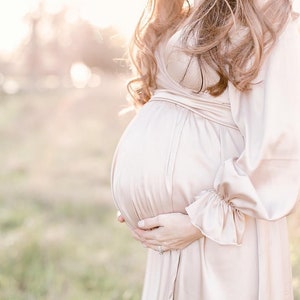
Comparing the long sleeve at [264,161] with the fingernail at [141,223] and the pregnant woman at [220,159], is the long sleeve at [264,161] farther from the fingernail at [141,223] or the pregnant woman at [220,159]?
the fingernail at [141,223]

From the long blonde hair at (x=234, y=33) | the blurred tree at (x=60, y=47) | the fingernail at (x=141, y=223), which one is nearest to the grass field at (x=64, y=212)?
the fingernail at (x=141, y=223)

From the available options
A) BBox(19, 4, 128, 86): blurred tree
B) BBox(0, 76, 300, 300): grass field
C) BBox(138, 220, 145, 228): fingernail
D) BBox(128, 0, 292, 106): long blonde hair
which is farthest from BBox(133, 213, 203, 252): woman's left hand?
BBox(19, 4, 128, 86): blurred tree

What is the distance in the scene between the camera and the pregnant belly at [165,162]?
2258 mm

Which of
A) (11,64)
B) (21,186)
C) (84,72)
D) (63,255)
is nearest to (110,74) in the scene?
(84,72)

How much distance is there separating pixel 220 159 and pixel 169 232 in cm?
29

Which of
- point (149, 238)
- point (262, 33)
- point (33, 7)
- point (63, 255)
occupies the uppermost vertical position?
point (33, 7)

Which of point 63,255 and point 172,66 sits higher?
point 172,66

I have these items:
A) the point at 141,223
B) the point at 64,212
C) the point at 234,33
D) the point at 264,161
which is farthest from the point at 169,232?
the point at 64,212

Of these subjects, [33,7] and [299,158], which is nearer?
[299,158]

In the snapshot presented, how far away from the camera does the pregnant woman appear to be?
212 centimetres

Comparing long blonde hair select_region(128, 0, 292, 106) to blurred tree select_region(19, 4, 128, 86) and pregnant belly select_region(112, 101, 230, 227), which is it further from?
blurred tree select_region(19, 4, 128, 86)

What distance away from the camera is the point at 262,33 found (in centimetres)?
212

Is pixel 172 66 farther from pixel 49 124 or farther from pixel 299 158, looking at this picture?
pixel 49 124

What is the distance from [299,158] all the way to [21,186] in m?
7.00
